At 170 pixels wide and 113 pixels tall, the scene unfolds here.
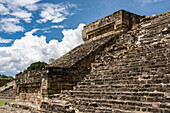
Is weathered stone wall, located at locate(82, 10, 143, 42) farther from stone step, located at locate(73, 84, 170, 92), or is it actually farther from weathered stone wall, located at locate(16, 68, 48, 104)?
stone step, located at locate(73, 84, 170, 92)

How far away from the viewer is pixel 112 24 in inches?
512

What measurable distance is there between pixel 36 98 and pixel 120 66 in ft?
17.1

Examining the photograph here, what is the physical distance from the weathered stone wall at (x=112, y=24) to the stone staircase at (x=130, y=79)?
1723 mm

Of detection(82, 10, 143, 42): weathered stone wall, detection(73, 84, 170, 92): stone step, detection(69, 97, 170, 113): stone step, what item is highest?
detection(82, 10, 143, 42): weathered stone wall

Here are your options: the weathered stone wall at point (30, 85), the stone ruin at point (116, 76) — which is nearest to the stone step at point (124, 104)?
the stone ruin at point (116, 76)

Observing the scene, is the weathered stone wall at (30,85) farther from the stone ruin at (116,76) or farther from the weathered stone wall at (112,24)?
the weathered stone wall at (112,24)

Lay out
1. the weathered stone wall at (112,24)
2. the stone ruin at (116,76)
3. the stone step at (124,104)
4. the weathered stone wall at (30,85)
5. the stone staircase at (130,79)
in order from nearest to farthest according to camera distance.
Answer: the stone step at (124,104), the stone staircase at (130,79), the stone ruin at (116,76), the weathered stone wall at (30,85), the weathered stone wall at (112,24)

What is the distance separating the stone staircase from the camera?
560 centimetres

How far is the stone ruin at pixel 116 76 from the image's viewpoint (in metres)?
5.84

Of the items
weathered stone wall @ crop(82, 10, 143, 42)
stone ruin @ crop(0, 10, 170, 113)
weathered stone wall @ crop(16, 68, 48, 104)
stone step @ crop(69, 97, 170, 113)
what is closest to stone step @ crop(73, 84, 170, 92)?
stone ruin @ crop(0, 10, 170, 113)

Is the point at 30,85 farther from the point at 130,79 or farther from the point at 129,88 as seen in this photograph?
the point at 129,88

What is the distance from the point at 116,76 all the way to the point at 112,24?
6047 millimetres

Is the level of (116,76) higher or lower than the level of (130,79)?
higher

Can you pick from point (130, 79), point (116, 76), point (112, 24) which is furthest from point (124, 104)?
point (112, 24)
